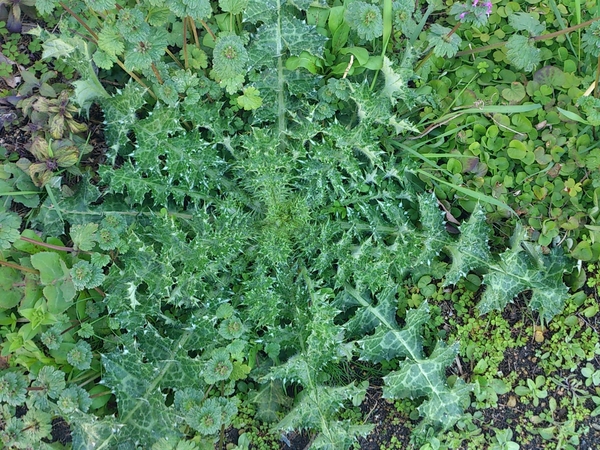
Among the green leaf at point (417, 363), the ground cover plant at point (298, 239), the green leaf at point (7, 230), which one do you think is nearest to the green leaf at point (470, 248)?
the ground cover plant at point (298, 239)

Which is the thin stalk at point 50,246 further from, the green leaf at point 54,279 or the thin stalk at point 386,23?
the thin stalk at point 386,23

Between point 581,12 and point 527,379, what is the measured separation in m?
2.24

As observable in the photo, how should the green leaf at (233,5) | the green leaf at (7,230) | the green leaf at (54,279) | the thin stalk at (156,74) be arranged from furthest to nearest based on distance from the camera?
the thin stalk at (156,74) → the green leaf at (54,279) → the green leaf at (233,5) → the green leaf at (7,230)

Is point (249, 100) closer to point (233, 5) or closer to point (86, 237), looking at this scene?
point (233, 5)

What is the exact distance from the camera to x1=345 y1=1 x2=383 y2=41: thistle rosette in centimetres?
287

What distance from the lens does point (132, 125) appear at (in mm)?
3170

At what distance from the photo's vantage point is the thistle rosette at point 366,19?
287cm

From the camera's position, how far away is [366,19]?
9.45ft

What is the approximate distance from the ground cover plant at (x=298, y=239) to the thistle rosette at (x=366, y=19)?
0.01 meters

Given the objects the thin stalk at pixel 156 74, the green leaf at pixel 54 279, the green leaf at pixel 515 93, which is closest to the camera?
the green leaf at pixel 54 279

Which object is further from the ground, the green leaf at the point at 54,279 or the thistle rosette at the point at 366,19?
the thistle rosette at the point at 366,19

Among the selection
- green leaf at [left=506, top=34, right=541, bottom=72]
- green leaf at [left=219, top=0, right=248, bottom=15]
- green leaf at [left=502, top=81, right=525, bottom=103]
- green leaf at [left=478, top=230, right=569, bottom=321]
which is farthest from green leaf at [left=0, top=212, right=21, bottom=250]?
green leaf at [left=502, top=81, right=525, bottom=103]

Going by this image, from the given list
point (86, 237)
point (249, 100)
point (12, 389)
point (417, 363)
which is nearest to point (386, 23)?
point (249, 100)

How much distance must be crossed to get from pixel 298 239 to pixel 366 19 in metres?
1.20
